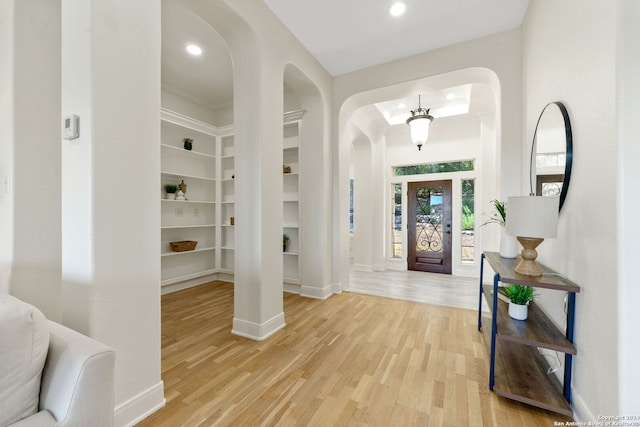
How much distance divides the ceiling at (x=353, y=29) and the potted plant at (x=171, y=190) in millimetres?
1527

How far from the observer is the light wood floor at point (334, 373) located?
148cm

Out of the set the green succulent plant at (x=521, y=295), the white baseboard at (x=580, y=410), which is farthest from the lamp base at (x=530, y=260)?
the white baseboard at (x=580, y=410)

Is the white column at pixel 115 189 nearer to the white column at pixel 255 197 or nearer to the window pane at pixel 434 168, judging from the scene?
the white column at pixel 255 197

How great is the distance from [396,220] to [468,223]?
1385 mm

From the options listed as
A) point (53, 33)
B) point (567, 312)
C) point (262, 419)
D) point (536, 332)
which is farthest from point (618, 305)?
point (53, 33)

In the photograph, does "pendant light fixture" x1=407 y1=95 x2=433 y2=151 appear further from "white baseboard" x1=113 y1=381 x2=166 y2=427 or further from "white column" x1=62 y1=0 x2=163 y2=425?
"white baseboard" x1=113 y1=381 x2=166 y2=427

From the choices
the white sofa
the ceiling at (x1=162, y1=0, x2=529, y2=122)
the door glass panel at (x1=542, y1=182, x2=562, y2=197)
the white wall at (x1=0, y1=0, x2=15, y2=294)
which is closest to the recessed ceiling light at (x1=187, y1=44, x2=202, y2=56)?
the ceiling at (x1=162, y1=0, x2=529, y2=122)

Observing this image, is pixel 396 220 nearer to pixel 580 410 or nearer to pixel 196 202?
pixel 196 202

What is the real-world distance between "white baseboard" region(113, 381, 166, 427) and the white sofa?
47cm

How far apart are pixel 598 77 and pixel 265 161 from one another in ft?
7.38

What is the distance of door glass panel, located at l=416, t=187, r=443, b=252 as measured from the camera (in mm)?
5348

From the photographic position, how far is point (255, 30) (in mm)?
2391

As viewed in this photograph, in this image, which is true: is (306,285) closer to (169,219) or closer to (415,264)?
(169,219)

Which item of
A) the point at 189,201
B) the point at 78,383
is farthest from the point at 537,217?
the point at 189,201
